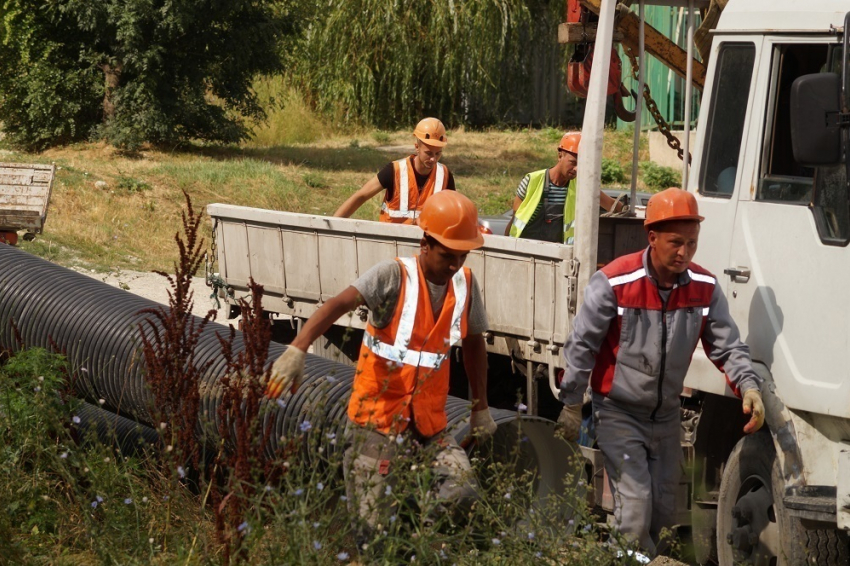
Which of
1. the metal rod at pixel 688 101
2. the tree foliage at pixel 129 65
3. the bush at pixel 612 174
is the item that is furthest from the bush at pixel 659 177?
the metal rod at pixel 688 101

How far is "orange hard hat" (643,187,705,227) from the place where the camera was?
4.68m

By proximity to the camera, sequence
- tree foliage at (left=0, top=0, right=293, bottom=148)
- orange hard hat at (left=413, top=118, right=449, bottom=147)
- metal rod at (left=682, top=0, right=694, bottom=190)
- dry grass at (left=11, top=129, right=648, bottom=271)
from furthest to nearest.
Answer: tree foliage at (left=0, top=0, right=293, bottom=148) < dry grass at (left=11, top=129, right=648, bottom=271) < orange hard hat at (left=413, top=118, right=449, bottom=147) < metal rod at (left=682, top=0, right=694, bottom=190)

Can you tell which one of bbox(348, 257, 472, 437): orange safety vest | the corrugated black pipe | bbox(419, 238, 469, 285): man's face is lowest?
the corrugated black pipe

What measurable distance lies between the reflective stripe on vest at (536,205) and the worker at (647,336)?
2.56 meters

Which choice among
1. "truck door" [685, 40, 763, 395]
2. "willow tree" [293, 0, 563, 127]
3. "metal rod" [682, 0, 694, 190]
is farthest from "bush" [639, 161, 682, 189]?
"truck door" [685, 40, 763, 395]

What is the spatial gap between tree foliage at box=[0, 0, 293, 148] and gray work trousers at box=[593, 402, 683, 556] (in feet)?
54.2

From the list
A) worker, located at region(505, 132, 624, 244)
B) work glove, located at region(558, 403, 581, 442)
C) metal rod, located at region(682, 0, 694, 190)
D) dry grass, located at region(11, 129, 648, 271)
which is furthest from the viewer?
dry grass, located at region(11, 129, 648, 271)

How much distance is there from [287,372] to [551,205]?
3697mm

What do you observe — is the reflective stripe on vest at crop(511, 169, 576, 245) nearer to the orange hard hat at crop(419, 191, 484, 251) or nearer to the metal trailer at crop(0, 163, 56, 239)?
the orange hard hat at crop(419, 191, 484, 251)

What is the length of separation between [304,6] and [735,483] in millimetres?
21646

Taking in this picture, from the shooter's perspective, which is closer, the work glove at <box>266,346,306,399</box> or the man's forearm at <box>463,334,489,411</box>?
the work glove at <box>266,346,306,399</box>

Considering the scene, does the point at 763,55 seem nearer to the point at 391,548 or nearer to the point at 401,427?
the point at 401,427

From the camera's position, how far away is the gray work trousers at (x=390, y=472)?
366cm

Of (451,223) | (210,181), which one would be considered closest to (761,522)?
(451,223)
